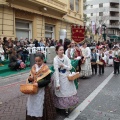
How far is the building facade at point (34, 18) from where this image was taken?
1654 centimetres

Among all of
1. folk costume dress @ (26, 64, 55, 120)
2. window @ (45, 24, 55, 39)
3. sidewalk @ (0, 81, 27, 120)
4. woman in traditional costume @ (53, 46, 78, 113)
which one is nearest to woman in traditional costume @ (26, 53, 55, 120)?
folk costume dress @ (26, 64, 55, 120)

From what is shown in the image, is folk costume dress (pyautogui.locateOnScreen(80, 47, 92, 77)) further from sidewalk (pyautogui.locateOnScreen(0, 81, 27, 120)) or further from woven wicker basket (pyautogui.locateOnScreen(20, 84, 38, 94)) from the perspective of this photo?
woven wicker basket (pyautogui.locateOnScreen(20, 84, 38, 94))

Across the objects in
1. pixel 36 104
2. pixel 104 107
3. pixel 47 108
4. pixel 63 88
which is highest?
pixel 63 88

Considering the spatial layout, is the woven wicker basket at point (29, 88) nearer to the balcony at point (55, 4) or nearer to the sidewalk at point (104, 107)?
the sidewalk at point (104, 107)

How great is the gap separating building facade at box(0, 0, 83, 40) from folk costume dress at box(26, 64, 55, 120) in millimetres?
11650

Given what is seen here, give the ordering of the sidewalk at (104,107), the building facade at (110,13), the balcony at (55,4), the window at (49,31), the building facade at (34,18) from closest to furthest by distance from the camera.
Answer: the sidewalk at (104,107) < the building facade at (34,18) < the balcony at (55,4) < the window at (49,31) < the building facade at (110,13)

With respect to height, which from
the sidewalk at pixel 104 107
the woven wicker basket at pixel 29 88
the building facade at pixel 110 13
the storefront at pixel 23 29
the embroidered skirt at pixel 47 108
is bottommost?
the sidewalk at pixel 104 107

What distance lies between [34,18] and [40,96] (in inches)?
621

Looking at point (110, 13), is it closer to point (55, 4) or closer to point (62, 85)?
point (55, 4)

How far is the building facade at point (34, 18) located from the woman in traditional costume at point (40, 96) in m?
11.6

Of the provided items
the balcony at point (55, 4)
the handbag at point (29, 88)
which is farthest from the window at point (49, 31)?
the handbag at point (29, 88)

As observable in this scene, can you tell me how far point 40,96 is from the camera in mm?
4930

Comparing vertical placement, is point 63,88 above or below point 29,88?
below

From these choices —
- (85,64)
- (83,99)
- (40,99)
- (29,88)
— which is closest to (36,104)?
(40,99)
